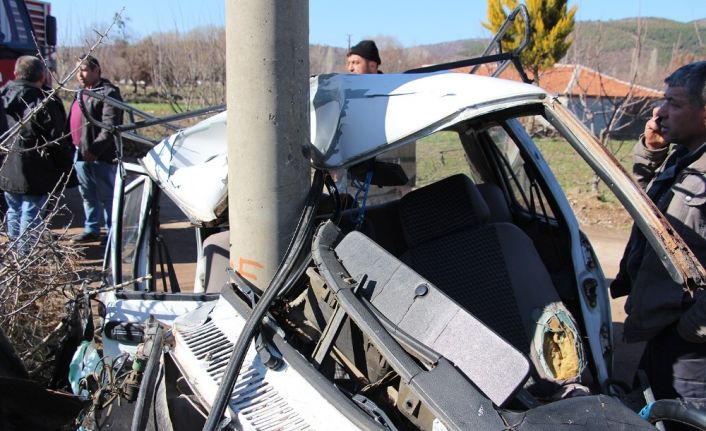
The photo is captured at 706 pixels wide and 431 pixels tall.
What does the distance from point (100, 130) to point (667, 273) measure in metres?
5.89

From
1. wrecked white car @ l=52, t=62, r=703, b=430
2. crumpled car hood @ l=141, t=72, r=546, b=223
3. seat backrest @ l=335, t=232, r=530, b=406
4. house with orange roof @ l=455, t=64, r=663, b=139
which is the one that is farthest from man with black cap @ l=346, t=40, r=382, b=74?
seat backrest @ l=335, t=232, r=530, b=406

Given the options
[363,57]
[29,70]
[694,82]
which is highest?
[363,57]

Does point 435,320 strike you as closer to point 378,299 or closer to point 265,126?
point 378,299

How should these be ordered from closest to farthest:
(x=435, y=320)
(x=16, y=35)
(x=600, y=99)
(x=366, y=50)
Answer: (x=435, y=320) → (x=366, y=50) → (x=16, y=35) → (x=600, y=99)

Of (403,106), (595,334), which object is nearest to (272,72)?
(403,106)

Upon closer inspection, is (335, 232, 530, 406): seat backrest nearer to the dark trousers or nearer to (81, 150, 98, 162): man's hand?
the dark trousers

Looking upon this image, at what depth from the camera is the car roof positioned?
2.46m

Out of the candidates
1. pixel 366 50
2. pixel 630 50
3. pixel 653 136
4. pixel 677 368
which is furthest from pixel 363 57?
pixel 630 50

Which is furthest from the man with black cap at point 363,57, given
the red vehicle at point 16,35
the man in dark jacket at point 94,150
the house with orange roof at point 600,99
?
the red vehicle at point 16,35

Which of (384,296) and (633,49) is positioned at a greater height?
(633,49)

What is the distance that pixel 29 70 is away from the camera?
5730mm

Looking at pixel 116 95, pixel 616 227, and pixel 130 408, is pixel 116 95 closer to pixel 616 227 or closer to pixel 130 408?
pixel 130 408

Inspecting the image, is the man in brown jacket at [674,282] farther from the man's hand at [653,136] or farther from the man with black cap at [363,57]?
the man with black cap at [363,57]

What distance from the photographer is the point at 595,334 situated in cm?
310
